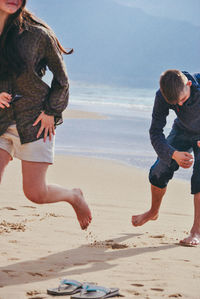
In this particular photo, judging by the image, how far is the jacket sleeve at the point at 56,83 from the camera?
3.83 metres

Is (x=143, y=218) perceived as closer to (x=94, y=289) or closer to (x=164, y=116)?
(x=164, y=116)

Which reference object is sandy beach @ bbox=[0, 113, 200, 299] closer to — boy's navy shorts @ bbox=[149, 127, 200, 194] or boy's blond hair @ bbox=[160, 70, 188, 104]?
boy's navy shorts @ bbox=[149, 127, 200, 194]

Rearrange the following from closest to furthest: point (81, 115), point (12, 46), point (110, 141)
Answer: point (12, 46), point (110, 141), point (81, 115)

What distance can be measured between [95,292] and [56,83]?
147 centimetres

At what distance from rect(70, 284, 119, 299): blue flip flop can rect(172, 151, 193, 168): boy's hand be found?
1.47 m

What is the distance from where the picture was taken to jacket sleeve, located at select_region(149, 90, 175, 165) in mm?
4656

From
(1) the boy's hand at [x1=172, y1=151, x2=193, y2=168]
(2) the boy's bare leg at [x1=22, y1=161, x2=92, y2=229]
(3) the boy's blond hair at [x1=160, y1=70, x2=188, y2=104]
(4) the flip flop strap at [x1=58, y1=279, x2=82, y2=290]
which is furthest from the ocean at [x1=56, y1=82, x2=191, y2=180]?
(4) the flip flop strap at [x1=58, y1=279, x2=82, y2=290]

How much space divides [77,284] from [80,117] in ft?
46.0

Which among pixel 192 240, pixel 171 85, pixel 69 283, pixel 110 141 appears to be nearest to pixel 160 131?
pixel 171 85

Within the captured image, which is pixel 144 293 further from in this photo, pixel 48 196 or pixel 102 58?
pixel 102 58

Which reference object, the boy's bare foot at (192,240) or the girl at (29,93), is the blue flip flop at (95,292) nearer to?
the girl at (29,93)

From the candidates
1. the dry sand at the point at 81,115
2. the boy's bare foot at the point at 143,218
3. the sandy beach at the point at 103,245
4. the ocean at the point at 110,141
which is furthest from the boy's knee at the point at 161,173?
the dry sand at the point at 81,115

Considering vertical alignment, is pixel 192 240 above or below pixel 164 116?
below

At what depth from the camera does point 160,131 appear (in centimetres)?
477
